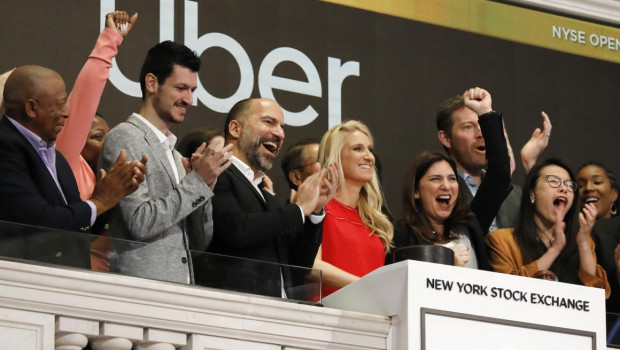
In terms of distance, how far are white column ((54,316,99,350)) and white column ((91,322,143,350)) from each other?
38 mm

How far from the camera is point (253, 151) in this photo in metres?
5.95

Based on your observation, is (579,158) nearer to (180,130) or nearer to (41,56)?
(180,130)

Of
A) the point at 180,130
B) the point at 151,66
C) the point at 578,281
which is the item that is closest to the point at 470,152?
the point at 578,281

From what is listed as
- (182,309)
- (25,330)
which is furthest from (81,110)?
(25,330)

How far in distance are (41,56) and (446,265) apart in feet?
9.61

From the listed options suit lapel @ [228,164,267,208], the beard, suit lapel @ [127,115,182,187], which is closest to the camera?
suit lapel @ [127,115,182,187]

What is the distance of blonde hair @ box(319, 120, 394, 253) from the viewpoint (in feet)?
19.8

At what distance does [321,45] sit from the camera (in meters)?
8.23

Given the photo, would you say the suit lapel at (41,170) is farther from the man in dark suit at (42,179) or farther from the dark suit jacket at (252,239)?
the dark suit jacket at (252,239)

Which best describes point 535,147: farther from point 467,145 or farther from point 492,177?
point 492,177

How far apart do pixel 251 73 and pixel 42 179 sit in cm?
308

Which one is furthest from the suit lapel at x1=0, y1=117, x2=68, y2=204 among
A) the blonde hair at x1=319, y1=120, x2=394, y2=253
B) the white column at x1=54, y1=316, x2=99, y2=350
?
the blonde hair at x1=319, y1=120, x2=394, y2=253

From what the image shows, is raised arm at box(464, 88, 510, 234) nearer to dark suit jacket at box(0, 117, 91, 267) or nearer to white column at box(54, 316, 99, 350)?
dark suit jacket at box(0, 117, 91, 267)

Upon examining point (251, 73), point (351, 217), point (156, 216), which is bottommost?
point (156, 216)
